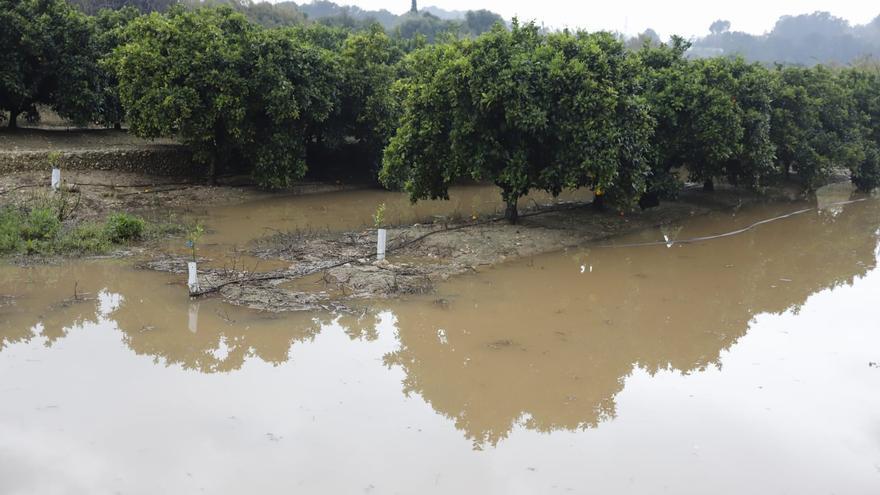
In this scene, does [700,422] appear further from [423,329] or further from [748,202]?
[748,202]

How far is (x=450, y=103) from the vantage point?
15398 mm

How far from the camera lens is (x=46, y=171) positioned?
17719mm

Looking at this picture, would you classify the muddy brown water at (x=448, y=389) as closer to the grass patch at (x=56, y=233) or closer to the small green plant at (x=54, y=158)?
the grass patch at (x=56, y=233)

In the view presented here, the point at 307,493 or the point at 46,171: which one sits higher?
the point at 46,171

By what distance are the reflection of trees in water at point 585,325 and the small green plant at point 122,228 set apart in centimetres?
614

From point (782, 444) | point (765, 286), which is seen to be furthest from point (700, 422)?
point (765, 286)

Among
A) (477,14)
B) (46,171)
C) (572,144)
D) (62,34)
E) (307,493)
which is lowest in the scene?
(307,493)

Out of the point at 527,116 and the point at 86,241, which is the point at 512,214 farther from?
the point at 86,241

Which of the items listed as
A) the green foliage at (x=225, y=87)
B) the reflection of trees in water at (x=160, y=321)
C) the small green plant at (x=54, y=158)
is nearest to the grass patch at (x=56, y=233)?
the reflection of trees in water at (x=160, y=321)

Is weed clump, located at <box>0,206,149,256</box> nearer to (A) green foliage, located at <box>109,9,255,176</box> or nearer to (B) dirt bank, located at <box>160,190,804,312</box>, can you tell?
(B) dirt bank, located at <box>160,190,804,312</box>

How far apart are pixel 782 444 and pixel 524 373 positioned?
2.88 m

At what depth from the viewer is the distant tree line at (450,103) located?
14.8 metres

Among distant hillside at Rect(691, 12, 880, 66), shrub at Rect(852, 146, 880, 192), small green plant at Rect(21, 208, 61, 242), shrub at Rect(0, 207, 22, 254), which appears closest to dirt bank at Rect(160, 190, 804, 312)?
small green plant at Rect(21, 208, 61, 242)

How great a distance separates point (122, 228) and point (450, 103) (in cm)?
696
